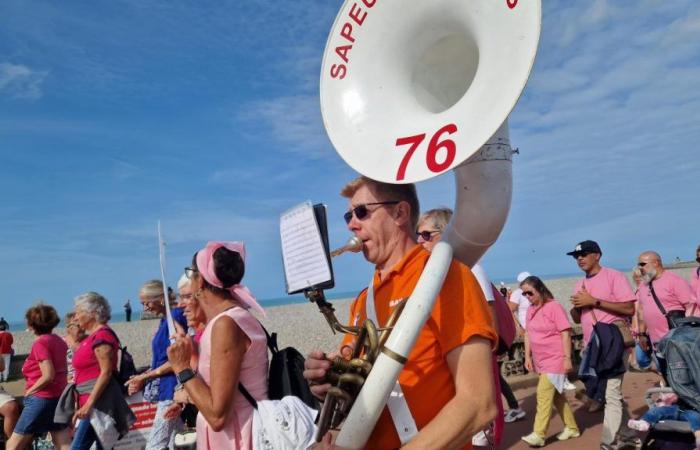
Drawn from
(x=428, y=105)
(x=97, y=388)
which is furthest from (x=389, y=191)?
(x=97, y=388)

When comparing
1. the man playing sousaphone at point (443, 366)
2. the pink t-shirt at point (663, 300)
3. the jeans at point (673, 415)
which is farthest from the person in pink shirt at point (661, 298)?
the man playing sousaphone at point (443, 366)

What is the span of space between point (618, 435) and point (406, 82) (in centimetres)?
492

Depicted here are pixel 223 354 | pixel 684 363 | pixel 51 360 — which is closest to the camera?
pixel 223 354

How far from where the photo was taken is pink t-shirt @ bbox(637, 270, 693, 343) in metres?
6.88

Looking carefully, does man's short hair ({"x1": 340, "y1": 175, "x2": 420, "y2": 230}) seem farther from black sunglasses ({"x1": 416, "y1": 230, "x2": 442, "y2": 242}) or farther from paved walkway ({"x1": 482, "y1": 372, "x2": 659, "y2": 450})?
paved walkway ({"x1": 482, "y1": 372, "x2": 659, "y2": 450})

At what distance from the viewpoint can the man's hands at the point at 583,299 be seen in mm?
6156

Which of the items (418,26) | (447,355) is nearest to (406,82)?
(418,26)

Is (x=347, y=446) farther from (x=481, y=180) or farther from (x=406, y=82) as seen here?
(x=406, y=82)

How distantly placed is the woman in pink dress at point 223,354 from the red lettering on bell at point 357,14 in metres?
1.43

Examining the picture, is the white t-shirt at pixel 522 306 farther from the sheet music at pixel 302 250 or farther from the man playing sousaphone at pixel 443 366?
the sheet music at pixel 302 250

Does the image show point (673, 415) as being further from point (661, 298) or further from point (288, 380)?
point (661, 298)

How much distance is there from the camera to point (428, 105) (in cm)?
216

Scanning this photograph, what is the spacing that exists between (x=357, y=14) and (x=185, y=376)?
5.66 ft

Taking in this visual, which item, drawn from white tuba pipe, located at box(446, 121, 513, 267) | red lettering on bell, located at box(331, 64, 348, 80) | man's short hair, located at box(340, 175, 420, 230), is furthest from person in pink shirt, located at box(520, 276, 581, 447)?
red lettering on bell, located at box(331, 64, 348, 80)
